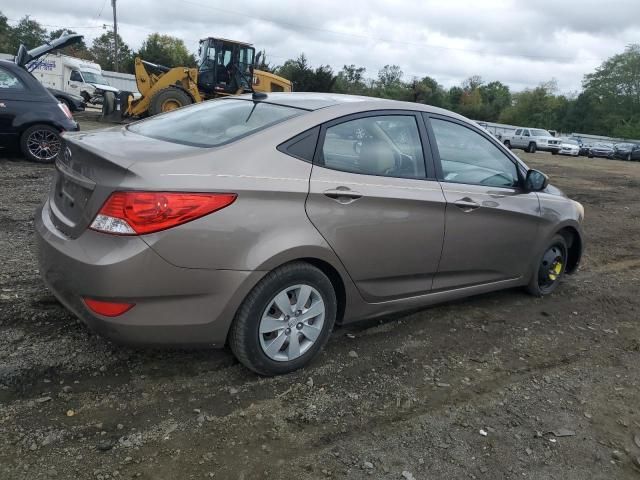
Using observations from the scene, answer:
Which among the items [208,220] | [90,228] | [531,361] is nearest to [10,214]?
[90,228]

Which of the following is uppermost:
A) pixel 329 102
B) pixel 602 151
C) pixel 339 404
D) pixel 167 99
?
pixel 329 102

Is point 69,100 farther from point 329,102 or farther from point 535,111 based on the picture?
point 535,111

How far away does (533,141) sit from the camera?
120ft

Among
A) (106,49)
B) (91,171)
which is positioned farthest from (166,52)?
(91,171)

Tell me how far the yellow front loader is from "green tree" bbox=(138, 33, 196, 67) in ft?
154

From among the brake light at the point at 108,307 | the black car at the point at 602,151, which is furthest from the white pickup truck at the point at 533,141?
the brake light at the point at 108,307

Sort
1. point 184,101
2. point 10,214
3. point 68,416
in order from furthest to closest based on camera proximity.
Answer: point 184,101 → point 10,214 → point 68,416

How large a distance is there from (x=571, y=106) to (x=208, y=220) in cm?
8943

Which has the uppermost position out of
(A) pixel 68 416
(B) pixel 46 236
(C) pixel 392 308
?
(B) pixel 46 236

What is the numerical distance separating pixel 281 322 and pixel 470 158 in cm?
206

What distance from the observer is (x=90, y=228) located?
2795mm

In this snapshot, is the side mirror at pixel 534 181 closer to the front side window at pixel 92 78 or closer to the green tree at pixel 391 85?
the front side window at pixel 92 78

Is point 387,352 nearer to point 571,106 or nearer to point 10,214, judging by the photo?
point 10,214

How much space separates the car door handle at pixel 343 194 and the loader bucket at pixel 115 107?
18.1 metres
